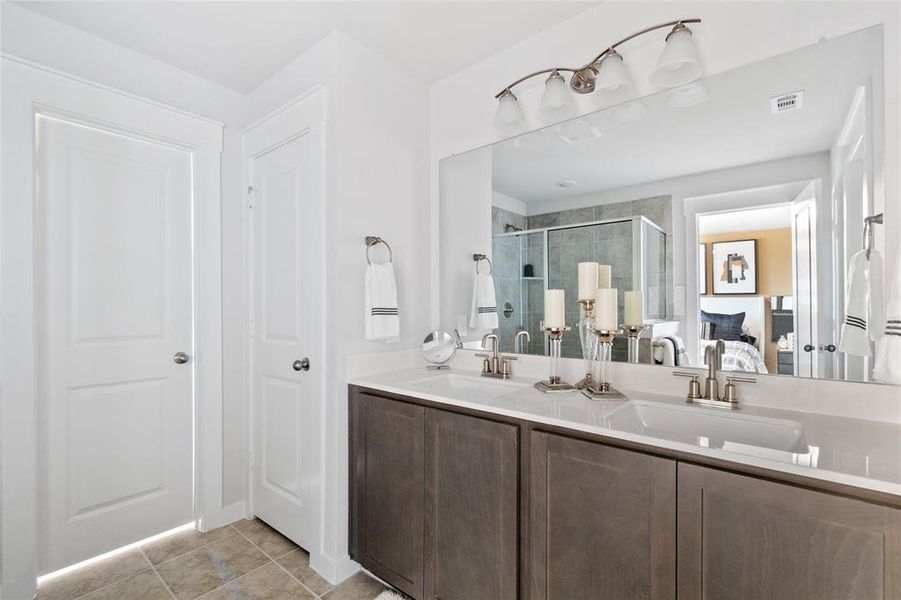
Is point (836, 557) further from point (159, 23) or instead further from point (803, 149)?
point (159, 23)

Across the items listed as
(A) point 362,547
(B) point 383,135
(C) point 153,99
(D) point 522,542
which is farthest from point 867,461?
(C) point 153,99

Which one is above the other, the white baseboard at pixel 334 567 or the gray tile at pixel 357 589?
the white baseboard at pixel 334 567

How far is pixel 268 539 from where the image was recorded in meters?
2.20

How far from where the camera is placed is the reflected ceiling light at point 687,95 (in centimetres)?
154

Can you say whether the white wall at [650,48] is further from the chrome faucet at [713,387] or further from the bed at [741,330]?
the chrome faucet at [713,387]

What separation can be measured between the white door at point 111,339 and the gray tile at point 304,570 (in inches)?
27.5

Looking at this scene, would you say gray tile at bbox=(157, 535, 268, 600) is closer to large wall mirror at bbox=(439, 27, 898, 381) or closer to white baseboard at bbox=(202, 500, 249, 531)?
white baseboard at bbox=(202, 500, 249, 531)

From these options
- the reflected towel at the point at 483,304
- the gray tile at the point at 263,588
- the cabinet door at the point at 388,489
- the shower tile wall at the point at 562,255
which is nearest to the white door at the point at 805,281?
the shower tile wall at the point at 562,255

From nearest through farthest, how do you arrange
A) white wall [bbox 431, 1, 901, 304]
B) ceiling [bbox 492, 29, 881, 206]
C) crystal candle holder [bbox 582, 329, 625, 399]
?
white wall [bbox 431, 1, 901, 304]
ceiling [bbox 492, 29, 881, 206]
crystal candle holder [bbox 582, 329, 625, 399]

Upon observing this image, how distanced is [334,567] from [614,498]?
1361 millimetres

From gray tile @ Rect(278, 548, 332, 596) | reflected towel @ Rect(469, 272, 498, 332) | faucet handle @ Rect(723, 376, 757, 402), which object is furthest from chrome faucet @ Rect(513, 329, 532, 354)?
gray tile @ Rect(278, 548, 332, 596)

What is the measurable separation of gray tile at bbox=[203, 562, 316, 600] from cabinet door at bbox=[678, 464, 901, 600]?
5.06 ft

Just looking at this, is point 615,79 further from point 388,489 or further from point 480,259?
point 388,489

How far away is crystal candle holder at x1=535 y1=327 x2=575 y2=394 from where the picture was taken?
1.66 m
